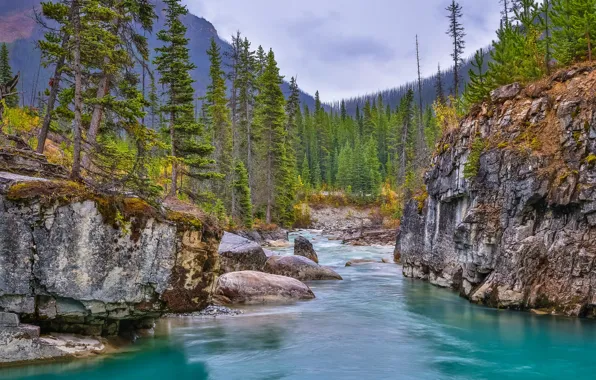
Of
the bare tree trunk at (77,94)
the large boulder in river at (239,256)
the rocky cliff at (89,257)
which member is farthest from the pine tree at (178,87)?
the rocky cliff at (89,257)

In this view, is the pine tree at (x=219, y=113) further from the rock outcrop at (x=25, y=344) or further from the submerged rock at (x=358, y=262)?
the rock outcrop at (x=25, y=344)

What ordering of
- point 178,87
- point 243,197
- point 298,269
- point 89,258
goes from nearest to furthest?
point 89,258 → point 298,269 → point 178,87 → point 243,197

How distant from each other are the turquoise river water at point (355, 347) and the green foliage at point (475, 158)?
5.28 m

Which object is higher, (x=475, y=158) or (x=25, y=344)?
(x=475, y=158)

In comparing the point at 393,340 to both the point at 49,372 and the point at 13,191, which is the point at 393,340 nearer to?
the point at 49,372

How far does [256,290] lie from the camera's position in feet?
55.9

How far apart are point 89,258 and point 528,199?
45.3 ft

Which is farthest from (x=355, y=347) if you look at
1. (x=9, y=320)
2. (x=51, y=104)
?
(x=51, y=104)

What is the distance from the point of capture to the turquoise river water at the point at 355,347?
10047 mm

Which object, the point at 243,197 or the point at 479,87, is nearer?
the point at 479,87

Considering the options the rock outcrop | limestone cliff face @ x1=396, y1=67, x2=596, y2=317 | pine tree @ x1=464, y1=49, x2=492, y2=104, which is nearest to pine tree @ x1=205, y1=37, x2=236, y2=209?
pine tree @ x1=464, y1=49, x2=492, y2=104

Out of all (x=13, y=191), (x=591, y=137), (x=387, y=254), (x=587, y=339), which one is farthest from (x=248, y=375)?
(x=387, y=254)

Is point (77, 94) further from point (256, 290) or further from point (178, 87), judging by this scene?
point (178, 87)

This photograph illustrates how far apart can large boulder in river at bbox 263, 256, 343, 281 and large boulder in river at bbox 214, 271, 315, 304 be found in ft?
10.8
